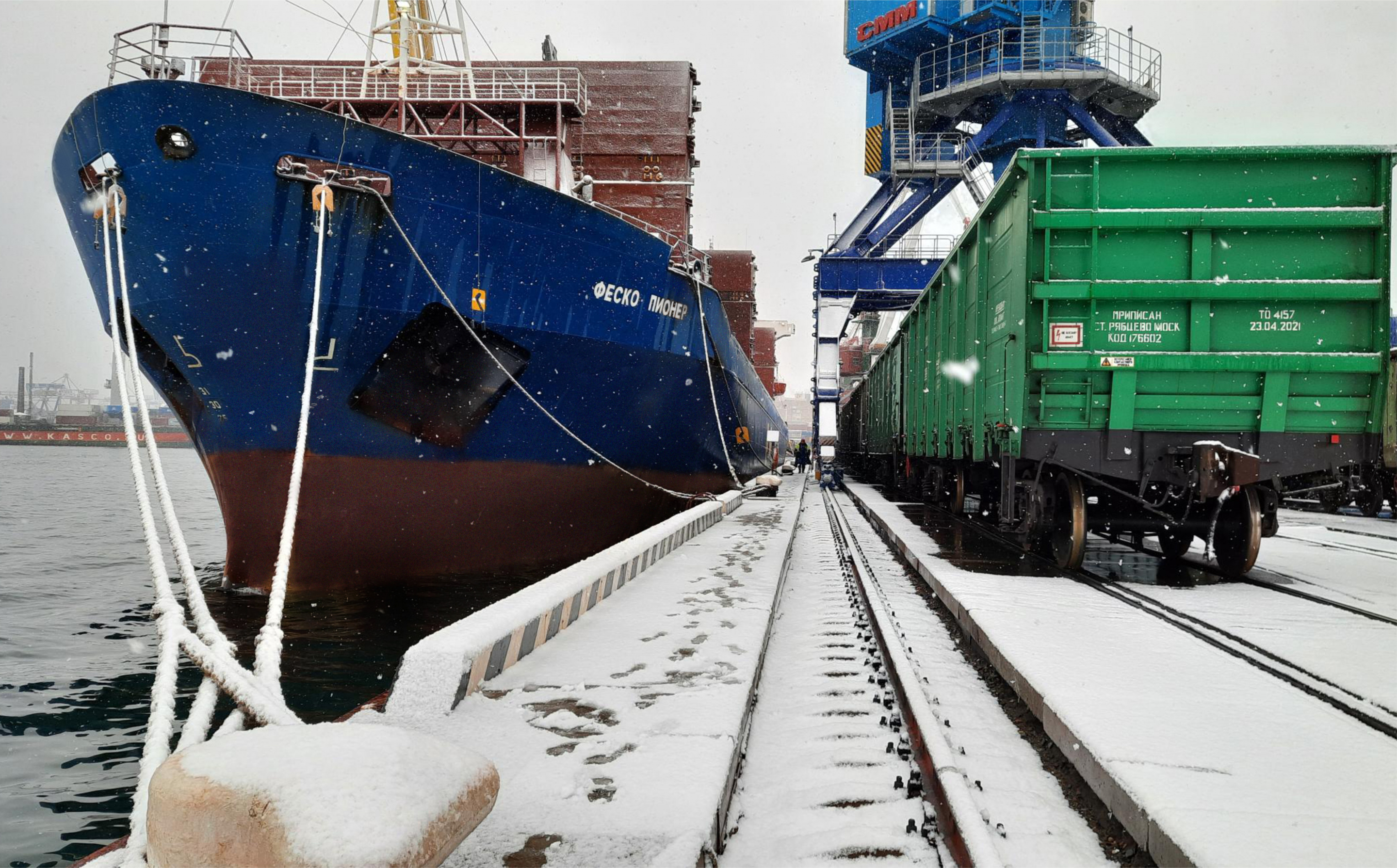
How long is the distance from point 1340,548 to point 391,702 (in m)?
10.9

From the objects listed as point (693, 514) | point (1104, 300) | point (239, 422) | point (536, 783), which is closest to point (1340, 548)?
point (1104, 300)

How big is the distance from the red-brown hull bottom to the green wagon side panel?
5.38 metres

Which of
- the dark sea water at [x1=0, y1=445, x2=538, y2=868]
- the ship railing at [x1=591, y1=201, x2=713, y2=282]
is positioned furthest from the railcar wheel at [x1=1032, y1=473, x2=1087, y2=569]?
the ship railing at [x1=591, y1=201, x2=713, y2=282]

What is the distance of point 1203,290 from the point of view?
6703 millimetres

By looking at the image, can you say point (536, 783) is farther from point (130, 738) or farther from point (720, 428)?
point (720, 428)

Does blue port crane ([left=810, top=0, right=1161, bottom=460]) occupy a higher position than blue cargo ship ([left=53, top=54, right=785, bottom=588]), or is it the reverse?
blue port crane ([left=810, top=0, right=1161, bottom=460])

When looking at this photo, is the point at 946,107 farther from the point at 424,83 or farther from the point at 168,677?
the point at 168,677

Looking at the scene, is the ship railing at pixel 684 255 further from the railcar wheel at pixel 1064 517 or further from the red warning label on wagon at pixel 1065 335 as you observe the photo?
the railcar wheel at pixel 1064 517

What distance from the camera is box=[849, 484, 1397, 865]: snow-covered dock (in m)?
2.29

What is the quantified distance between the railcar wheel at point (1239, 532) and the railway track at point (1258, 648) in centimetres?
28

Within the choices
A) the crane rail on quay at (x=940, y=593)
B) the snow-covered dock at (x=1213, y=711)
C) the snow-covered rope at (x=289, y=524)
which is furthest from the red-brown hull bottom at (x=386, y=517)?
the snow-covered dock at (x=1213, y=711)

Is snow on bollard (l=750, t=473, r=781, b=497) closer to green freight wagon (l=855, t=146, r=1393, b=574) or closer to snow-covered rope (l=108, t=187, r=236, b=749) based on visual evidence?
green freight wagon (l=855, t=146, r=1393, b=574)

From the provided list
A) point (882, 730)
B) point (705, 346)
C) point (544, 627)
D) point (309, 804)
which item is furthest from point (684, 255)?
point (309, 804)

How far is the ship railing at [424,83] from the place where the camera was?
11.9 metres
